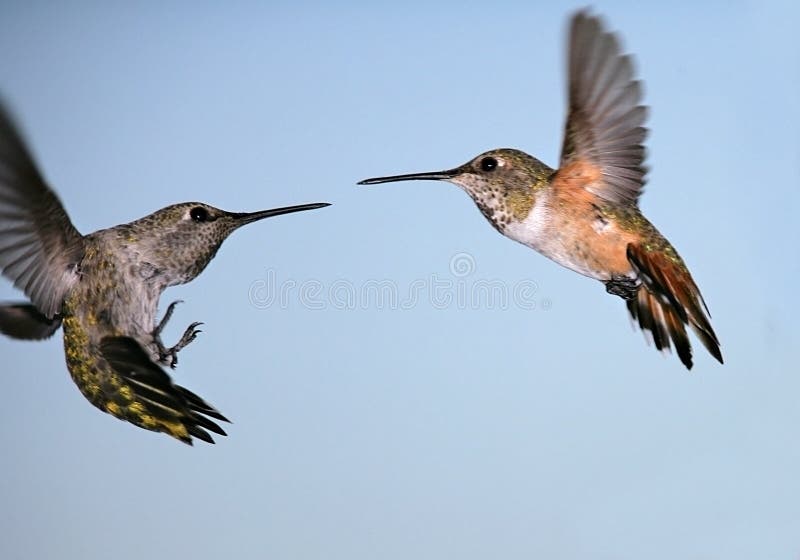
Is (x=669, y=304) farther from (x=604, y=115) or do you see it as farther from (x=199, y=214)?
(x=199, y=214)

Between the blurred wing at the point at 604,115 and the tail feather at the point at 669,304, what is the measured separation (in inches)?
3.5

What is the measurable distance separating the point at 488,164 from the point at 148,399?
52 cm

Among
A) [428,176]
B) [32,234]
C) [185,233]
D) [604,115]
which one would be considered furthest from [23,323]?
[604,115]

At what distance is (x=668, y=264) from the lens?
43.3 inches

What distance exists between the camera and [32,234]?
1.03 meters

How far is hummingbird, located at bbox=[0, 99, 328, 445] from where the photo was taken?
40.0 inches

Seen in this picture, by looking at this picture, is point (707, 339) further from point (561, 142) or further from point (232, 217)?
point (232, 217)

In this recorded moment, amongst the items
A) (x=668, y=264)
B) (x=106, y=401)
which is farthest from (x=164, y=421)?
(x=668, y=264)

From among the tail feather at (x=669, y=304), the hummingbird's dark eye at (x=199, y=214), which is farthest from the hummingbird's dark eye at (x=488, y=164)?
the hummingbird's dark eye at (x=199, y=214)

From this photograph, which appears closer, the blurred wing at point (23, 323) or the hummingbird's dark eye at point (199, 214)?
the hummingbird's dark eye at point (199, 214)

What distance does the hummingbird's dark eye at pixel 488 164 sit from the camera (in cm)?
107

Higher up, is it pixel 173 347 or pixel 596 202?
pixel 596 202

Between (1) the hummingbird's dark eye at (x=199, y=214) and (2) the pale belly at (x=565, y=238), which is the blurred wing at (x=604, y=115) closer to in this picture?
(2) the pale belly at (x=565, y=238)

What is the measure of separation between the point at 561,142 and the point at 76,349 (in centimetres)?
68
